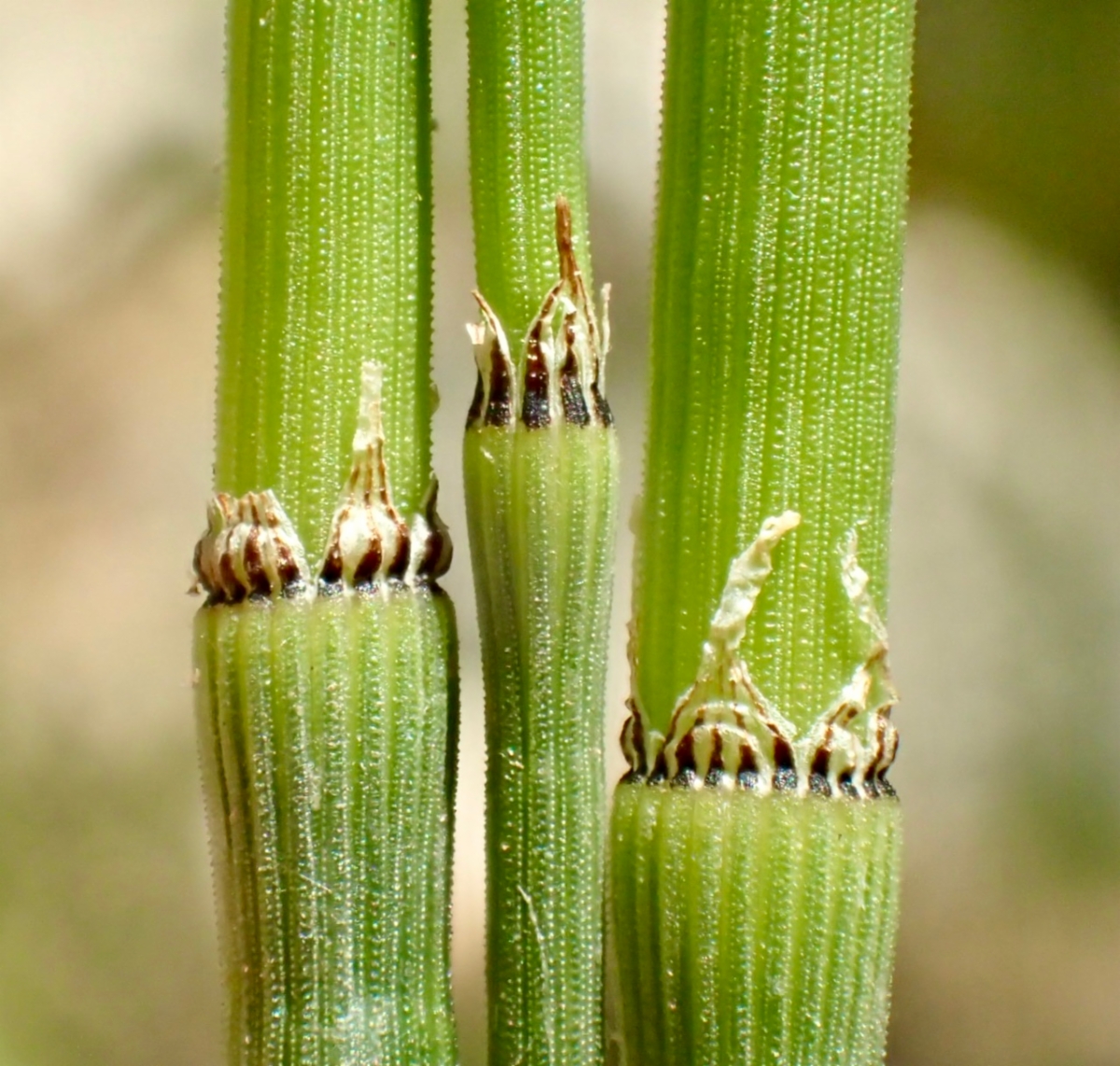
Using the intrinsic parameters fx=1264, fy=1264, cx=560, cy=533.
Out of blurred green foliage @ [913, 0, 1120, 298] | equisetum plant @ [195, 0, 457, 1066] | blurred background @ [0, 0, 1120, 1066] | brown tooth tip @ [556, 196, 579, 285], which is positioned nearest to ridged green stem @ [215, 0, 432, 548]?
equisetum plant @ [195, 0, 457, 1066]

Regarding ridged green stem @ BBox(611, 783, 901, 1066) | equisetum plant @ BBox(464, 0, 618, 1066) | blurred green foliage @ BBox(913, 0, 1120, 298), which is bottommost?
ridged green stem @ BBox(611, 783, 901, 1066)

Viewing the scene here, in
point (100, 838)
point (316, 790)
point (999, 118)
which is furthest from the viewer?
point (999, 118)

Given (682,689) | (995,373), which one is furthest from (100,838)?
(995,373)

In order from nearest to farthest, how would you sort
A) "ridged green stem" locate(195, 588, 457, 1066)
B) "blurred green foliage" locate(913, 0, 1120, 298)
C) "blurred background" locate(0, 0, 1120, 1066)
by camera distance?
"ridged green stem" locate(195, 588, 457, 1066) < "blurred background" locate(0, 0, 1120, 1066) < "blurred green foliage" locate(913, 0, 1120, 298)

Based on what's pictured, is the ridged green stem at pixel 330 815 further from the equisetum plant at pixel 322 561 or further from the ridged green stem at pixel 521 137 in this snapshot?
the ridged green stem at pixel 521 137

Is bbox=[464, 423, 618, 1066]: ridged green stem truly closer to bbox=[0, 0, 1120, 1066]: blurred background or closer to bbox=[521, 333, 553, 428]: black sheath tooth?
bbox=[521, 333, 553, 428]: black sheath tooth

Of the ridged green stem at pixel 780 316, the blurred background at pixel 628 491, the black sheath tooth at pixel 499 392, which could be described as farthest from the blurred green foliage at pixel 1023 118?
the black sheath tooth at pixel 499 392

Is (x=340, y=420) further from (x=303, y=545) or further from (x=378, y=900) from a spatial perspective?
(x=378, y=900)
